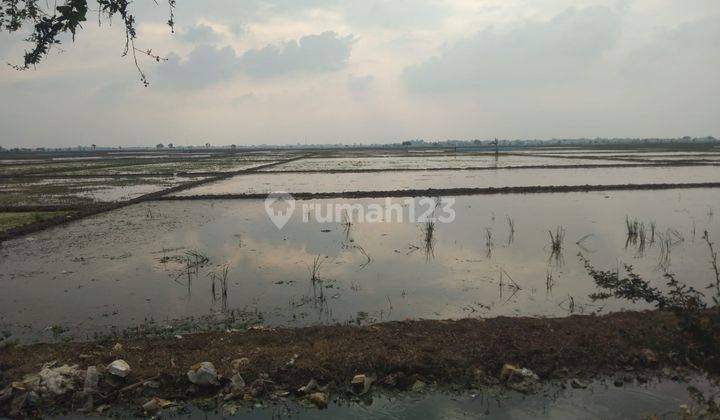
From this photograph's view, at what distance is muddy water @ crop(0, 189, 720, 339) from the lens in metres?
6.90

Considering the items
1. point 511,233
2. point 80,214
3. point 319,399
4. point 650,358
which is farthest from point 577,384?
point 80,214

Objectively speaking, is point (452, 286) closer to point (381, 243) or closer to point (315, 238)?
point (381, 243)

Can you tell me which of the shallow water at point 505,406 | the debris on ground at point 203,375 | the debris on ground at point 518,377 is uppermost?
the debris on ground at point 203,375

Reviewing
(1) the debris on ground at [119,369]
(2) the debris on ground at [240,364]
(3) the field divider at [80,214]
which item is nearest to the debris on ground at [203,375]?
(2) the debris on ground at [240,364]

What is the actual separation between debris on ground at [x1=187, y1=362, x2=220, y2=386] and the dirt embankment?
0.07 meters

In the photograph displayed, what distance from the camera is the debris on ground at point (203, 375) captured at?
4617mm

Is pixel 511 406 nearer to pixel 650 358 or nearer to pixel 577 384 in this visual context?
pixel 577 384

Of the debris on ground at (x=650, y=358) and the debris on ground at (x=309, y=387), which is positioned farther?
the debris on ground at (x=650, y=358)

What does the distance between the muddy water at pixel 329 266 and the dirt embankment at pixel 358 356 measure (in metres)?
0.93

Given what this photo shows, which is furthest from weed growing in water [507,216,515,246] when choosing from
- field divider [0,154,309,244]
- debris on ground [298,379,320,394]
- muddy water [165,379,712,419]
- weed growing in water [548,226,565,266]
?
field divider [0,154,309,244]

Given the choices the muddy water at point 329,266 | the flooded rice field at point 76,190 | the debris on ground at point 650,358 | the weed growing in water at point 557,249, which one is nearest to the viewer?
the debris on ground at point 650,358

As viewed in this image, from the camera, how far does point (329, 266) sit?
9.16 meters

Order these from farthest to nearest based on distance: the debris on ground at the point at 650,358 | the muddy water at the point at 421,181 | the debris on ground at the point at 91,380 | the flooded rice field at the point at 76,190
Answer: the muddy water at the point at 421,181 < the flooded rice field at the point at 76,190 < the debris on ground at the point at 650,358 < the debris on ground at the point at 91,380

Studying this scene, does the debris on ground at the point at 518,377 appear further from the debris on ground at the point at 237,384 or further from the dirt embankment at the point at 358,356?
the debris on ground at the point at 237,384
